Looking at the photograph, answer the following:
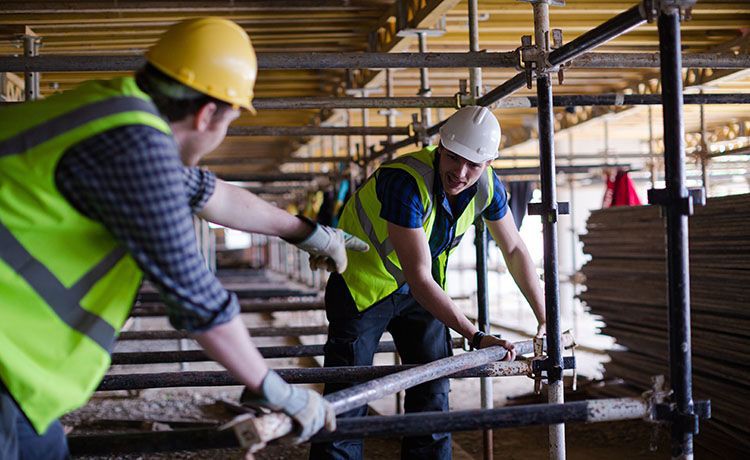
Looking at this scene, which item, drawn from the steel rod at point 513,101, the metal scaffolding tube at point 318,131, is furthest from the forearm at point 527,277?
the metal scaffolding tube at point 318,131

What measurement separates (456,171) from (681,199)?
1.57 meters

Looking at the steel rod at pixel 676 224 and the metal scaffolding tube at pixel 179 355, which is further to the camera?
the metal scaffolding tube at pixel 179 355

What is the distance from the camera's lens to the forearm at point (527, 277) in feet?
16.0

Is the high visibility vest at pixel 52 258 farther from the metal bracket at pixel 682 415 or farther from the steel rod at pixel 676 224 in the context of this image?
the metal bracket at pixel 682 415

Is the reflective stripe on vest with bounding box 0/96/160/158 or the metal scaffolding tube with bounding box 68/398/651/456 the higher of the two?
the reflective stripe on vest with bounding box 0/96/160/158

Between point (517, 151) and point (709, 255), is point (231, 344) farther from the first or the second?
point (517, 151)

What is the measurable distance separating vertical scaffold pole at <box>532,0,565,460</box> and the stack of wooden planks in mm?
1477

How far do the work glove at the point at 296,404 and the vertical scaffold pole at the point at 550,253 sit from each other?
1.87 meters

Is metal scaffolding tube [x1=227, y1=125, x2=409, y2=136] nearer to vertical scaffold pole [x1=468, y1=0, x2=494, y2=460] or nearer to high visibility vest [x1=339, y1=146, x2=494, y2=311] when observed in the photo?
vertical scaffold pole [x1=468, y1=0, x2=494, y2=460]

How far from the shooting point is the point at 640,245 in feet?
27.9

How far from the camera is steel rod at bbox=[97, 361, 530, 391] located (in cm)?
414

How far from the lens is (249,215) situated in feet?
10.9

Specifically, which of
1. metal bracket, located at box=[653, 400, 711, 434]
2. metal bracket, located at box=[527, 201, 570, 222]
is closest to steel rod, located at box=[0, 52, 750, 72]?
metal bracket, located at box=[527, 201, 570, 222]

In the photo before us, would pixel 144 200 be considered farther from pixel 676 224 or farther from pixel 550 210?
pixel 550 210
